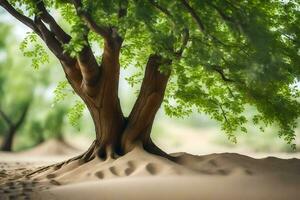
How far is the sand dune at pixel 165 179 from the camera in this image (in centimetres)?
757

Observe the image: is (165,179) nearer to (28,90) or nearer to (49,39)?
(49,39)

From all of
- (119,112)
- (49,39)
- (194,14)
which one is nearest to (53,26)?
(49,39)

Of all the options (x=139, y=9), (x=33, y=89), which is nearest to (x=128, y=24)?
(x=139, y=9)

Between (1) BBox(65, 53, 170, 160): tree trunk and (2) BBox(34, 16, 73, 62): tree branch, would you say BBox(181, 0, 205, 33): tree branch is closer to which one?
(1) BBox(65, 53, 170, 160): tree trunk

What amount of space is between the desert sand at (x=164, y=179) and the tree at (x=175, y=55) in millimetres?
948

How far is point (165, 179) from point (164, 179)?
18 mm

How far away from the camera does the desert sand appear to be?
24.8 ft

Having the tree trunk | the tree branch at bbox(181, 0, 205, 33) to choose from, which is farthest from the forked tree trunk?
the tree branch at bbox(181, 0, 205, 33)

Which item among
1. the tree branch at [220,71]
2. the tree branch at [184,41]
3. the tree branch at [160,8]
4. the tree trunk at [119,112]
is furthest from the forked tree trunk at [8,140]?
the tree branch at [160,8]

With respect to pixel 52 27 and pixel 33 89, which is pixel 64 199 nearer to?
pixel 52 27

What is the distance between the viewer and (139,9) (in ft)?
25.8

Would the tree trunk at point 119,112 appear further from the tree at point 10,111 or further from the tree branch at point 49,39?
the tree at point 10,111

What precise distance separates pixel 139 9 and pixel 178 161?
12.4 feet

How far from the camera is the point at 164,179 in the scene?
8477 millimetres
